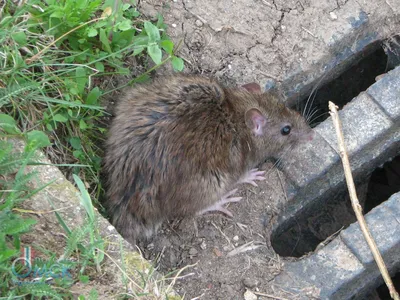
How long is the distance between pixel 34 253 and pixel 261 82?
203 cm

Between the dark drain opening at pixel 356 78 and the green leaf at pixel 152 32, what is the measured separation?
48.2 inches

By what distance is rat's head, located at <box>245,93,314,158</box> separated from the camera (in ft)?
13.5

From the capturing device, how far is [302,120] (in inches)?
167

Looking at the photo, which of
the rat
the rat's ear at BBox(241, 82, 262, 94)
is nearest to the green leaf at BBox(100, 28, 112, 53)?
the rat

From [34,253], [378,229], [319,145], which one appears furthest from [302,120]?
[34,253]

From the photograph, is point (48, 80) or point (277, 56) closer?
point (48, 80)

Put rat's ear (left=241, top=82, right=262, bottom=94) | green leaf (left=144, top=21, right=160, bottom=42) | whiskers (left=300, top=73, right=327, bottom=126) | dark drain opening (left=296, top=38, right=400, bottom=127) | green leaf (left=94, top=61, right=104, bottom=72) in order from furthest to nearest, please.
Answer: dark drain opening (left=296, top=38, right=400, bottom=127) < whiskers (left=300, top=73, right=327, bottom=126) < rat's ear (left=241, top=82, right=262, bottom=94) < green leaf (left=144, top=21, right=160, bottom=42) < green leaf (left=94, top=61, right=104, bottom=72)

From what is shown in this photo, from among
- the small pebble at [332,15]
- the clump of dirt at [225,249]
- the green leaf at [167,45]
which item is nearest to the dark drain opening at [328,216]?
the clump of dirt at [225,249]

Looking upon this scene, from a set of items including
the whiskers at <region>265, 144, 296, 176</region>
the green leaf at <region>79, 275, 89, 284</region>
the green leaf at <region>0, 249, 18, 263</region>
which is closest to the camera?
the green leaf at <region>0, 249, 18, 263</region>

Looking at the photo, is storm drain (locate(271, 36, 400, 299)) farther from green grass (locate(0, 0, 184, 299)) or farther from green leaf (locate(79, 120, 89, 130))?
green leaf (locate(79, 120, 89, 130))

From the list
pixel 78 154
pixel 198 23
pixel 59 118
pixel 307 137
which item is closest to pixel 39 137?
pixel 59 118

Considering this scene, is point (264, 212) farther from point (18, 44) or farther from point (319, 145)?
point (18, 44)

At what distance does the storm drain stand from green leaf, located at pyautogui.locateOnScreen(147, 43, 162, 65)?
1.08 m

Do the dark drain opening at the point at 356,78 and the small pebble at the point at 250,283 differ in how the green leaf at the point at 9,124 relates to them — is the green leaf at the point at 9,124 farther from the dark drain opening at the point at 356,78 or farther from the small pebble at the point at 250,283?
the dark drain opening at the point at 356,78
